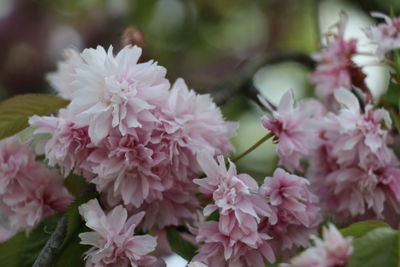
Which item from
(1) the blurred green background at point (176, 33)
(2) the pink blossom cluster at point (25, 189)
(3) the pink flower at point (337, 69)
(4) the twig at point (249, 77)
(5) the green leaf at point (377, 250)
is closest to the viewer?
(5) the green leaf at point (377, 250)

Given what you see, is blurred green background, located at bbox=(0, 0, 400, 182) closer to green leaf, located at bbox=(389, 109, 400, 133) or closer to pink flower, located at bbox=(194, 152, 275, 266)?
green leaf, located at bbox=(389, 109, 400, 133)

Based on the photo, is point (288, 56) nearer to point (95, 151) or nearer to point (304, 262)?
point (95, 151)

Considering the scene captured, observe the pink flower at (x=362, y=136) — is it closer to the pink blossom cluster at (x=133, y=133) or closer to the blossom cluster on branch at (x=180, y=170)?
the blossom cluster on branch at (x=180, y=170)

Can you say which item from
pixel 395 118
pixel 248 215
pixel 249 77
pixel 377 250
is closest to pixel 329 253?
pixel 377 250

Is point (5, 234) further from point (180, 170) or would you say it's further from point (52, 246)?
point (180, 170)

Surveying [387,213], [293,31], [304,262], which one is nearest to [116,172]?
[304,262]

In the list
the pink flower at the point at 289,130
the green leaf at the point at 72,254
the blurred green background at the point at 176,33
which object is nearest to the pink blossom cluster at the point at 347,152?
the pink flower at the point at 289,130
